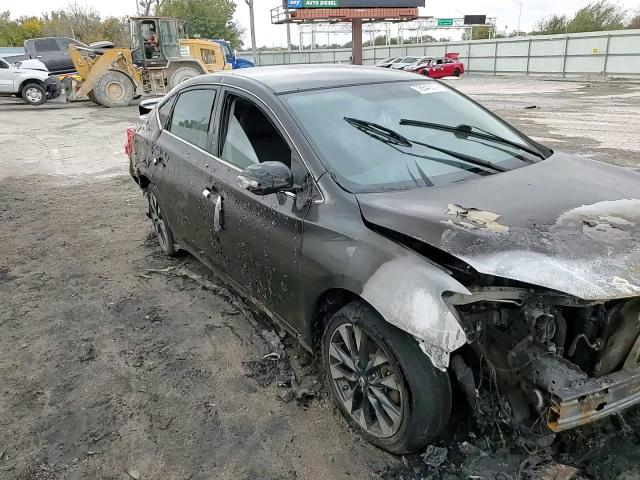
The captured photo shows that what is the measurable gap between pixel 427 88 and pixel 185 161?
1.80 metres

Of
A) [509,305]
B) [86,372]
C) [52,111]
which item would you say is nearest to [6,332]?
[86,372]

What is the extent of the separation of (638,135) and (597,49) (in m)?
23.5

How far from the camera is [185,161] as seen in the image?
3797mm

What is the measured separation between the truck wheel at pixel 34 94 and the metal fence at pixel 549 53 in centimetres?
986

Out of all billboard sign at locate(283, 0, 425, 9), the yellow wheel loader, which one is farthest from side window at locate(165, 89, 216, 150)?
billboard sign at locate(283, 0, 425, 9)

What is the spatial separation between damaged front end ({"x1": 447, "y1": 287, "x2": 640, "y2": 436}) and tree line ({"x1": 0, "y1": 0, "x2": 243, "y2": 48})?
52.7 metres

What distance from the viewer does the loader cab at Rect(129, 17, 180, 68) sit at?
58.5 feet

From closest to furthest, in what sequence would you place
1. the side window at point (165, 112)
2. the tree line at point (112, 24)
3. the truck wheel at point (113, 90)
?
the side window at point (165, 112)
the truck wheel at point (113, 90)
the tree line at point (112, 24)

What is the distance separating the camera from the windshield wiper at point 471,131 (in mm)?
3168

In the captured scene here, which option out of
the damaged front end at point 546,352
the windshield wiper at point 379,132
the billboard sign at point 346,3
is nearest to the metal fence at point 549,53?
the billboard sign at point 346,3

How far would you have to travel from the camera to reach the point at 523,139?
3523 mm

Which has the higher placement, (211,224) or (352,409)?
(211,224)

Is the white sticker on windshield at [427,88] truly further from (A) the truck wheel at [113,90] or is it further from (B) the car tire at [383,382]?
(A) the truck wheel at [113,90]

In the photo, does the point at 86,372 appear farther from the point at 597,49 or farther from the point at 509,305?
the point at 597,49
